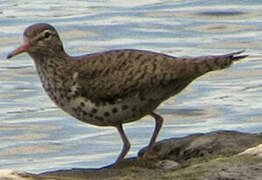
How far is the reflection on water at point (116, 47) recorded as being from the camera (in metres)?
13.8

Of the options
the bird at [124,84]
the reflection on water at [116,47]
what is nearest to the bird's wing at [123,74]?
the bird at [124,84]

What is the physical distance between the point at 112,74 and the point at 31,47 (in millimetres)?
881

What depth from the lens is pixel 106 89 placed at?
9867 mm

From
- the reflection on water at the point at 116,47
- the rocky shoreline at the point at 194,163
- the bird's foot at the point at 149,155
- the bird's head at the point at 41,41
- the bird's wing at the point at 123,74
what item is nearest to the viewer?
the rocky shoreline at the point at 194,163

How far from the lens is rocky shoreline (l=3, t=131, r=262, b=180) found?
7.68m

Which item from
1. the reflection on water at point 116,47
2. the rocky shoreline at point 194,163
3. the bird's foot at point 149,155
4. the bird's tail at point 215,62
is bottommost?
the reflection on water at point 116,47

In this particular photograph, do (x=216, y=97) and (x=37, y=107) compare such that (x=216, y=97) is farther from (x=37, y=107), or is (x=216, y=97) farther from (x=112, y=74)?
(x=112, y=74)

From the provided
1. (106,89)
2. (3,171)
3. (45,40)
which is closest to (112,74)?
(106,89)

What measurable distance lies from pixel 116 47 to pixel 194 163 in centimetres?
879

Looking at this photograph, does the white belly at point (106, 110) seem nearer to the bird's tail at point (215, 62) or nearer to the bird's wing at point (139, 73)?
the bird's wing at point (139, 73)

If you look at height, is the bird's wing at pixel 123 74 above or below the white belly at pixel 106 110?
above

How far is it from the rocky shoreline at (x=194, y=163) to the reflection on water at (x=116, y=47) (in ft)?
10.5

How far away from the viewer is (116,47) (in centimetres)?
1741

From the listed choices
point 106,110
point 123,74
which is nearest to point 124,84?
point 123,74
